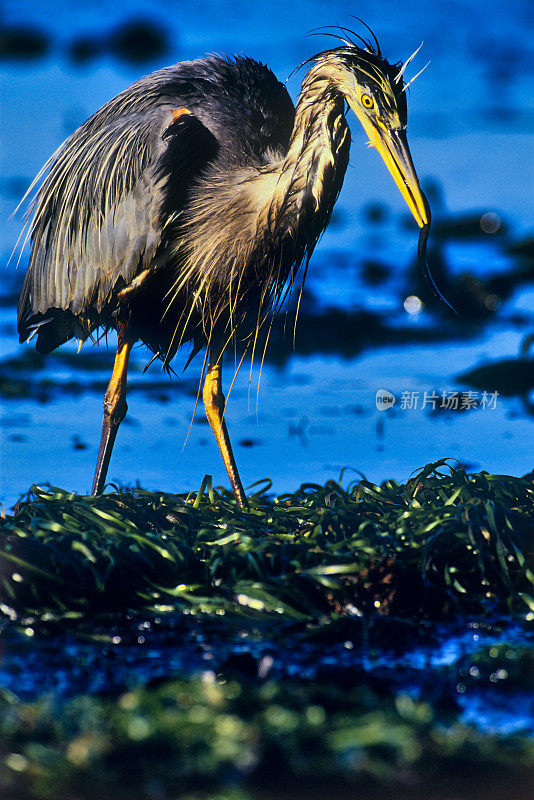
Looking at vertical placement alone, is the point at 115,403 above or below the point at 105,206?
below

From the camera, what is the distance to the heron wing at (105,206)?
248 cm

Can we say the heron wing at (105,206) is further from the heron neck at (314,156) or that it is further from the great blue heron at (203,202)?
the heron neck at (314,156)

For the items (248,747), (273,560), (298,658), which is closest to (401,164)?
(273,560)

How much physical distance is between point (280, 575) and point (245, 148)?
1368mm

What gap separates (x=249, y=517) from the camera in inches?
99.6

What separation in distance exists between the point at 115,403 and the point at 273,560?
86 centimetres

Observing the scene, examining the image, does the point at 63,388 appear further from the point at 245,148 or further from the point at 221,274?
the point at 245,148

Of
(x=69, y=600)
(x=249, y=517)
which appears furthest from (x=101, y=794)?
(x=249, y=517)

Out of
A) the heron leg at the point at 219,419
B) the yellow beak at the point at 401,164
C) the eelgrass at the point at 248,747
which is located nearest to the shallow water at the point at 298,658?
Result: the eelgrass at the point at 248,747

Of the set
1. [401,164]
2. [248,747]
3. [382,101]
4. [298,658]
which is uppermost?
[382,101]

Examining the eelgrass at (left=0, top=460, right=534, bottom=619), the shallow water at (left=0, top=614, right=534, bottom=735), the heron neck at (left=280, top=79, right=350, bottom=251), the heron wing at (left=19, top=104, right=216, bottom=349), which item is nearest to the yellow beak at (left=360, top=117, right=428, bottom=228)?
the heron neck at (left=280, top=79, right=350, bottom=251)

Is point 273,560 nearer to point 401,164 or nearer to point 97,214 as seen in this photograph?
point 401,164

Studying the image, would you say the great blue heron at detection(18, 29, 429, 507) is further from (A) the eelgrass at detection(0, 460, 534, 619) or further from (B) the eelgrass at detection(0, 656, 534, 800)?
(B) the eelgrass at detection(0, 656, 534, 800)

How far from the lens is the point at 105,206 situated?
2.65 metres
